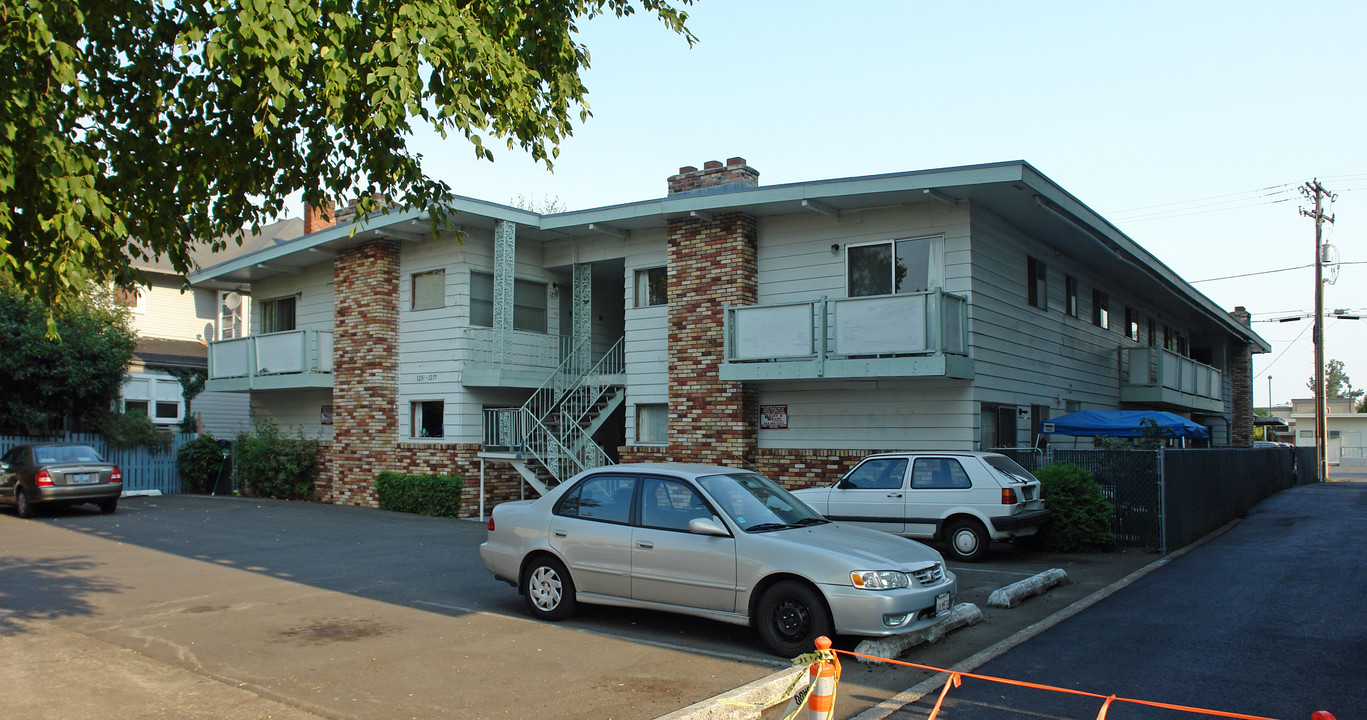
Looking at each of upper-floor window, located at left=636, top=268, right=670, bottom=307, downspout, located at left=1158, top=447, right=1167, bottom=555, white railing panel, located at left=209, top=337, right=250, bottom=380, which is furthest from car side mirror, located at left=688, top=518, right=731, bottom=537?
white railing panel, located at left=209, top=337, right=250, bottom=380

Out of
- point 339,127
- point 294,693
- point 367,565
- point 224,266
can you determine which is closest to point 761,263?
point 367,565

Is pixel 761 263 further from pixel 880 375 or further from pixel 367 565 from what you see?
pixel 367 565

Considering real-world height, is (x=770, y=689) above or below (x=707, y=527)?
below

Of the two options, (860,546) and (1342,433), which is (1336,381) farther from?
(860,546)

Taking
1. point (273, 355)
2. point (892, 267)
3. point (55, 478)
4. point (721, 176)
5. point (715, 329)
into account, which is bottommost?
point (55, 478)

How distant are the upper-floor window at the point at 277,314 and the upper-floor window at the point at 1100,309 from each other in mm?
19685

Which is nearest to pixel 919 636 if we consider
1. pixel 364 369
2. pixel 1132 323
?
pixel 364 369

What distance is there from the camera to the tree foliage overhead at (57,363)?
76.1 feet

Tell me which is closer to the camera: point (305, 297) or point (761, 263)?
point (761, 263)

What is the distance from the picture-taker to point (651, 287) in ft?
62.7

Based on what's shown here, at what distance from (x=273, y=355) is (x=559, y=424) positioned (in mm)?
8525

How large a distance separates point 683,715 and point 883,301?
10.2 m

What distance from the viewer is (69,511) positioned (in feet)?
66.9

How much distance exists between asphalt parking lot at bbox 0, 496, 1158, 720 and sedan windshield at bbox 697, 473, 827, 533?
3.36ft
